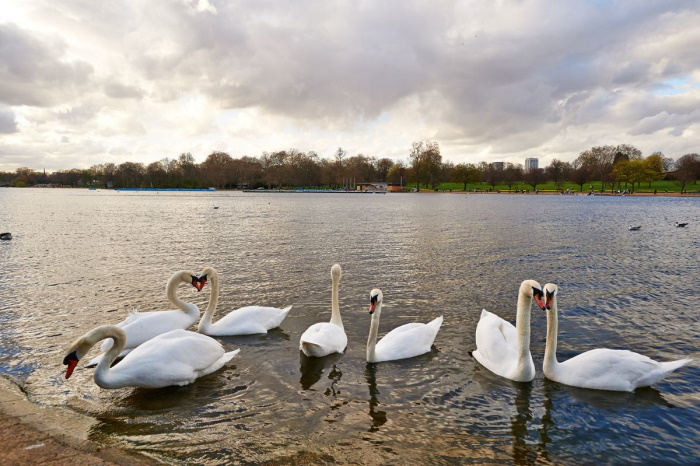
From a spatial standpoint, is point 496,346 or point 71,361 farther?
point 496,346

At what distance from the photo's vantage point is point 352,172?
577 ft

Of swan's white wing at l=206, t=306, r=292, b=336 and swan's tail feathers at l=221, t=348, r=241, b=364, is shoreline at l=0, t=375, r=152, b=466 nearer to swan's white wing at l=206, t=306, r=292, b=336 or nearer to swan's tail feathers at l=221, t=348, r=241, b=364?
swan's tail feathers at l=221, t=348, r=241, b=364

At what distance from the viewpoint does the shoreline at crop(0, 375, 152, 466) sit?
470cm

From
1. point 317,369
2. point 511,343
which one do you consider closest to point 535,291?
point 511,343

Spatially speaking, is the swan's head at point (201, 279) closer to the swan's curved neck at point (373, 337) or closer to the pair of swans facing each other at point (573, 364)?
the swan's curved neck at point (373, 337)

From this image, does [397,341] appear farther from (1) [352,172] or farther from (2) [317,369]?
(1) [352,172]

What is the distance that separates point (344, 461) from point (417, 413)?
1532mm

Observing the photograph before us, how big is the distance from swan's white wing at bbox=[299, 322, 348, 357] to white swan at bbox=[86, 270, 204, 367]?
7.89ft

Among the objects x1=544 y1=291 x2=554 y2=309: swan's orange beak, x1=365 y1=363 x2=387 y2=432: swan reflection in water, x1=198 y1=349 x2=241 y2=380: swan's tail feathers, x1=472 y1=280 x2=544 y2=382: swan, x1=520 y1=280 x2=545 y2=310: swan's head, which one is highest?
x1=520 y1=280 x2=545 y2=310: swan's head

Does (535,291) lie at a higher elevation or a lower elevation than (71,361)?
higher

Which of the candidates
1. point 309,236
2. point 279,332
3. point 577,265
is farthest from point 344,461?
point 309,236

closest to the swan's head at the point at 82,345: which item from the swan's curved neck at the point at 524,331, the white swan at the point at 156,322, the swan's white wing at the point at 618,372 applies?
the white swan at the point at 156,322

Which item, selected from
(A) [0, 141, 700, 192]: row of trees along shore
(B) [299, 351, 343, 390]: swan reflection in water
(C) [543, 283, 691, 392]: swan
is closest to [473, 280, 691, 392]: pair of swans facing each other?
(C) [543, 283, 691, 392]: swan

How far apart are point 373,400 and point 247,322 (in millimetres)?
3813
